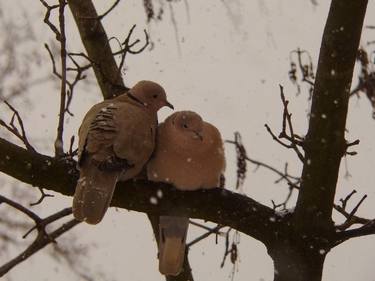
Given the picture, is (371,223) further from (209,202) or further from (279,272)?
(209,202)

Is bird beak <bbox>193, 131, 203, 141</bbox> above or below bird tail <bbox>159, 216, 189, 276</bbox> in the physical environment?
above

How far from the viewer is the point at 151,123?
2576mm

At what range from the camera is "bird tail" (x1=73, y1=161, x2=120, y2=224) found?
2.03 meters

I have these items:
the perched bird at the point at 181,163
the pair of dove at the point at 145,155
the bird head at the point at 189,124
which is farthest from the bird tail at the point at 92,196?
the bird head at the point at 189,124

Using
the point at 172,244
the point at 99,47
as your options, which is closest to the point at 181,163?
the point at 172,244

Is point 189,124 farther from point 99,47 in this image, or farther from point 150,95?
point 99,47

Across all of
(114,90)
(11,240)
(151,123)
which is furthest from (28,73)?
(151,123)

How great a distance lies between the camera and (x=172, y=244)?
8.64 feet

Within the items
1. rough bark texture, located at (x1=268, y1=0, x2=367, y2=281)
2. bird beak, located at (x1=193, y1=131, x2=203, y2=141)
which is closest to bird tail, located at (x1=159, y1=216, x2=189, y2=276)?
bird beak, located at (x1=193, y1=131, x2=203, y2=141)

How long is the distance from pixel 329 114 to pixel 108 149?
0.77 metres

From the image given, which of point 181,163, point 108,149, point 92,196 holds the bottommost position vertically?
point 92,196

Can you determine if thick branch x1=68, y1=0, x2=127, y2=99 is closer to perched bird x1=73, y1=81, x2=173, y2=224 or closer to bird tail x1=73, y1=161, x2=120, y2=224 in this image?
perched bird x1=73, y1=81, x2=173, y2=224

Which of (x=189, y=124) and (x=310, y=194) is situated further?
(x=189, y=124)

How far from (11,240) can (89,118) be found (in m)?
3.65
